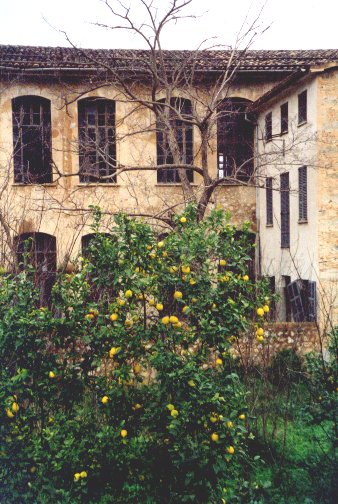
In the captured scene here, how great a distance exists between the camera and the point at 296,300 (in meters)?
16.7

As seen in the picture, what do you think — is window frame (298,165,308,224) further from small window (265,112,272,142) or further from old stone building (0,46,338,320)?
small window (265,112,272,142)

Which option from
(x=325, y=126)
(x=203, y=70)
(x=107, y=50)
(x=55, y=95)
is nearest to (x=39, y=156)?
(x=55, y=95)

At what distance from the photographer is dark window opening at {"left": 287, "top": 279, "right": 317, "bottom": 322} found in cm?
1540

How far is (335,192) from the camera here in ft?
50.5

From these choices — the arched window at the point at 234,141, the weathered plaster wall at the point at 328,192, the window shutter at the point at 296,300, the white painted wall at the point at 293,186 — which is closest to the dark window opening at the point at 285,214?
the white painted wall at the point at 293,186

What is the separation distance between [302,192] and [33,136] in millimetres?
8028

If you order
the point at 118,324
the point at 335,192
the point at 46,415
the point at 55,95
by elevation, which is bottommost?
the point at 46,415

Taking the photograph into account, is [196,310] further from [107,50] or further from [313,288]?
[107,50]

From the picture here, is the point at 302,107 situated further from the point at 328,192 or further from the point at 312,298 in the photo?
the point at 312,298

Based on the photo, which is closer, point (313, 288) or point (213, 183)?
point (213, 183)

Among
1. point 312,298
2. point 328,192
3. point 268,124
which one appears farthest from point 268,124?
point 312,298

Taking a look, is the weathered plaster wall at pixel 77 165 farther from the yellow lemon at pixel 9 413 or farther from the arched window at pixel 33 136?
the yellow lemon at pixel 9 413

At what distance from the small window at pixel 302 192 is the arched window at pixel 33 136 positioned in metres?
7.24

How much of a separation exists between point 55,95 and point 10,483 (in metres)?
15.3
